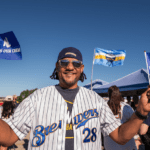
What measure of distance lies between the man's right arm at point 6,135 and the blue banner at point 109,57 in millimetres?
8682

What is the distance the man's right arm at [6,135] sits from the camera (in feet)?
3.89

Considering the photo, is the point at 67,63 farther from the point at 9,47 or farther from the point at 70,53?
the point at 9,47

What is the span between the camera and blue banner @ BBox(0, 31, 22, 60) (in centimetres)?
492

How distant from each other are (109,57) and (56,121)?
910 cm

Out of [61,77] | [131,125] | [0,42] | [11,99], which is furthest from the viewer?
[0,42]

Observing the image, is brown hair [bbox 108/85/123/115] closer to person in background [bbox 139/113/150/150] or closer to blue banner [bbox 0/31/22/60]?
person in background [bbox 139/113/150/150]

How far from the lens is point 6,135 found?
1.22 meters

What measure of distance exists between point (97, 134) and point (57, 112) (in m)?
0.52

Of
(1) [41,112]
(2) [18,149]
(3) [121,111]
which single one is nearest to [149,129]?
(3) [121,111]

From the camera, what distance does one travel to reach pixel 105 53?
979 centimetres

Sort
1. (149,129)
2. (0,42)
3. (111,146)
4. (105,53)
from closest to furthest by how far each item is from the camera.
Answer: (149,129)
(111,146)
(0,42)
(105,53)

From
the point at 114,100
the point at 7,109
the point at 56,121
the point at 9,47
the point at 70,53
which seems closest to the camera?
the point at 56,121

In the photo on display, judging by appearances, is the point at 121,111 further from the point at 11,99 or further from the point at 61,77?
the point at 11,99

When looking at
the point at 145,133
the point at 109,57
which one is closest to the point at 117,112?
the point at 145,133
